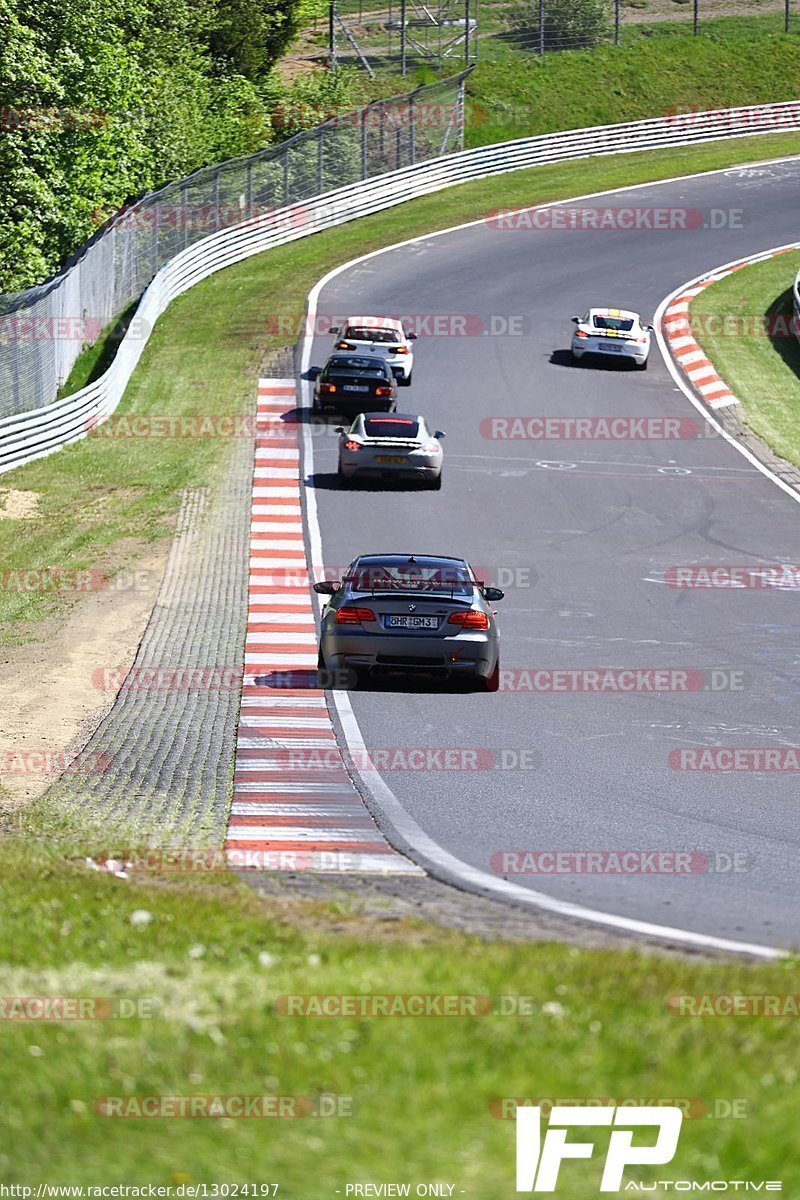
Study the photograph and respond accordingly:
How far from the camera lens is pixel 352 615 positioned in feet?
55.2

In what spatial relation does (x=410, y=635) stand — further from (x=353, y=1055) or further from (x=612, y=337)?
(x=612, y=337)

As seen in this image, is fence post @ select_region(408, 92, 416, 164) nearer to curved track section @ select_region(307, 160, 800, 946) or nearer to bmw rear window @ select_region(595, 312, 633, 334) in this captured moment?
curved track section @ select_region(307, 160, 800, 946)

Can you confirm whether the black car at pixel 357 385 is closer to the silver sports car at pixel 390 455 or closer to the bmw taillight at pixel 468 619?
the silver sports car at pixel 390 455

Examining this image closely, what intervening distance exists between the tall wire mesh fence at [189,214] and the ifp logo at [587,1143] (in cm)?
2616

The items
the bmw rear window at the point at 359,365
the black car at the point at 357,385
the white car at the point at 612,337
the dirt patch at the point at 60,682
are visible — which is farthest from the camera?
the white car at the point at 612,337

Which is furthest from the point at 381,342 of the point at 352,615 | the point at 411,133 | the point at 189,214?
the point at 411,133

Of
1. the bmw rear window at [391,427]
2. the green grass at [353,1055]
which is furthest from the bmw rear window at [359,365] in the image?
the green grass at [353,1055]

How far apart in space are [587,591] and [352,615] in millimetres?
6873

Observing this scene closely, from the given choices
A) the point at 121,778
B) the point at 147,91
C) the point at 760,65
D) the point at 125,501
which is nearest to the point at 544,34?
the point at 760,65

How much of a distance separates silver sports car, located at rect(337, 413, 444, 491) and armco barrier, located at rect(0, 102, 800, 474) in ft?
20.1

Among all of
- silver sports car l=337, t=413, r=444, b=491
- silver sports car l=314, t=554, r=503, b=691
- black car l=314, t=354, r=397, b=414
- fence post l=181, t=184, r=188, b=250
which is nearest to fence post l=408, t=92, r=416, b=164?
fence post l=181, t=184, r=188, b=250

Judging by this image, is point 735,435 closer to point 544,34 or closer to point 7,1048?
point 7,1048

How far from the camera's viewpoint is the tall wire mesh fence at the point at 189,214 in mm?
32375

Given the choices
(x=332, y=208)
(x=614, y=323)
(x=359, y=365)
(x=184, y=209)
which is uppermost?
(x=332, y=208)
